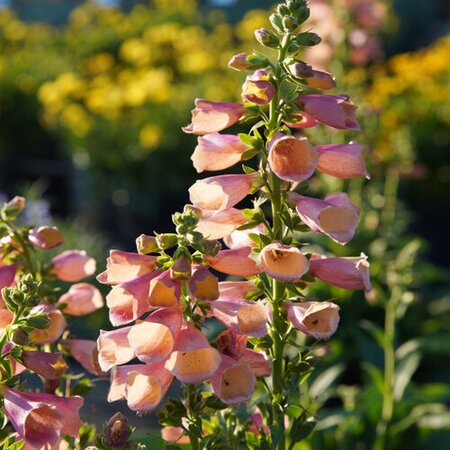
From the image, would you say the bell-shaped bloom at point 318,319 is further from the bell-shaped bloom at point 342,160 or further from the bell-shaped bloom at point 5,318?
the bell-shaped bloom at point 5,318

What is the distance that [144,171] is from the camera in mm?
5977

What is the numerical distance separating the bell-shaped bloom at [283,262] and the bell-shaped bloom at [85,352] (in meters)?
0.25

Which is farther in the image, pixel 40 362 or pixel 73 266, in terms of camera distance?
pixel 73 266

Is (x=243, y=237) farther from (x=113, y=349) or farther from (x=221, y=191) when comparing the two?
(x=113, y=349)

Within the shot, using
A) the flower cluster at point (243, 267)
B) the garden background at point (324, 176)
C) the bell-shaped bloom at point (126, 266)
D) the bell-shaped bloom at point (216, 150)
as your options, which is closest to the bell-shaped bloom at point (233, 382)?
the flower cluster at point (243, 267)

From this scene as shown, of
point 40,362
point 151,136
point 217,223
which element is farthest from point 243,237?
point 151,136

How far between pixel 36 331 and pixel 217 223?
0.22 m

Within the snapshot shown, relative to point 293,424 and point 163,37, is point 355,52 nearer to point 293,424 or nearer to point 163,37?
point 293,424

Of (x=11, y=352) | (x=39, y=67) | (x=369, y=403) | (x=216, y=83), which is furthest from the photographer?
(x=39, y=67)

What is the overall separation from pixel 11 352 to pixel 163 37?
314 inches

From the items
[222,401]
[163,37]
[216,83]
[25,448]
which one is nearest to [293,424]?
[222,401]

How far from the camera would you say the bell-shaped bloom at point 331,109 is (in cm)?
96

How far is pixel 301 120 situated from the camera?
0.99 m

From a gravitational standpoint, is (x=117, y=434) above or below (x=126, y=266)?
below
